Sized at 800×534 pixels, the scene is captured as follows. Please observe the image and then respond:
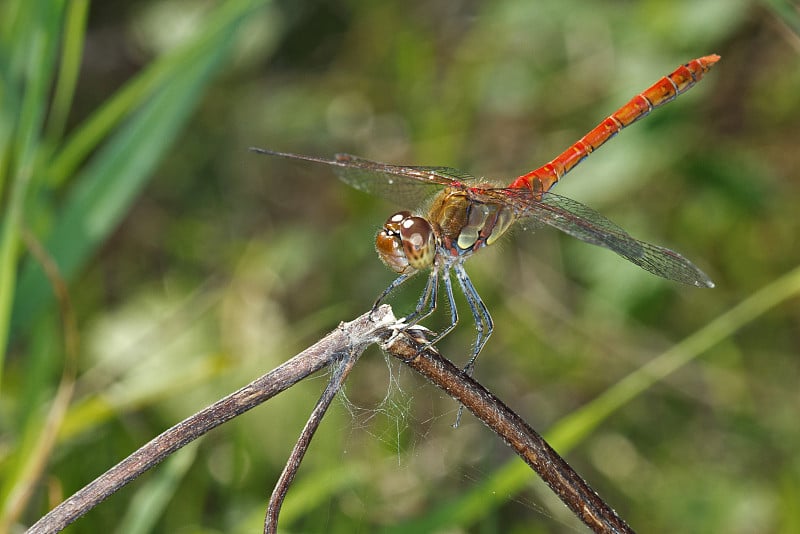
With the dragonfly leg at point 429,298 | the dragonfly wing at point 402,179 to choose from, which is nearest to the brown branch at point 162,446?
the dragonfly leg at point 429,298

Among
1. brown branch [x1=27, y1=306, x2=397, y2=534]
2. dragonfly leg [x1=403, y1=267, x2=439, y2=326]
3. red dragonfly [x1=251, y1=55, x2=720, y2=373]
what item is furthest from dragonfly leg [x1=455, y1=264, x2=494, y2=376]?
brown branch [x1=27, y1=306, x2=397, y2=534]

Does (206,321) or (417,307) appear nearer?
(417,307)

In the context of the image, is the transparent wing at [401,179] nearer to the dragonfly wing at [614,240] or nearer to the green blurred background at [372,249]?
the dragonfly wing at [614,240]

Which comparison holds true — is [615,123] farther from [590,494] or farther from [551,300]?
[590,494]

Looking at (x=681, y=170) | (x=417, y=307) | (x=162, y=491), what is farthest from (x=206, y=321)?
(x=681, y=170)

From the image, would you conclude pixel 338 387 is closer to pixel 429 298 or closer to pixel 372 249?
pixel 429 298

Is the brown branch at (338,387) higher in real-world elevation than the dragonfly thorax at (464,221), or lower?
higher

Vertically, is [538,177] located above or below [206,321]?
above

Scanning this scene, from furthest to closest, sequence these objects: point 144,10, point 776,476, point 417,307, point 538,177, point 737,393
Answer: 1. point 144,10
2. point 737,393
3. point 776,476
4. point 538,177
5. point 417,307
